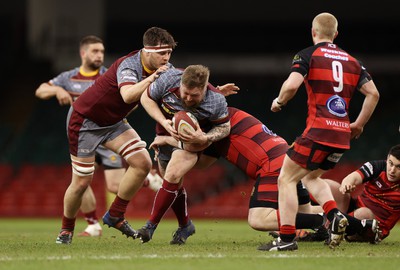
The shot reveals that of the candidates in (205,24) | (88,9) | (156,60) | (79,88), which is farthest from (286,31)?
(156,60)

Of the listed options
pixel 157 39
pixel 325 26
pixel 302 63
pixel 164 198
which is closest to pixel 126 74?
pixel 157 39

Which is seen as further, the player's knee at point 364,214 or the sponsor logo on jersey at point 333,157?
the player's knee at point 364,214

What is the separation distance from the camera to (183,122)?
6695mm

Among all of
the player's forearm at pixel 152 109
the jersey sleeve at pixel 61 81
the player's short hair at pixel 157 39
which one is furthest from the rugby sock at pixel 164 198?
the jersey sleeve at pixel 61 81

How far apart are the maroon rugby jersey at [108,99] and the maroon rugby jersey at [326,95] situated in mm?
1754

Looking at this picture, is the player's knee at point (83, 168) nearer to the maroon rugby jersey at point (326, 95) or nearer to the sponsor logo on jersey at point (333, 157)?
the maroon rugby jersey at point (326, 95)

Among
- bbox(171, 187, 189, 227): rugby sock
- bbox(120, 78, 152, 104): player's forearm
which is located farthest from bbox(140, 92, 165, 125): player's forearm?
bbox(171, 187, 189, 227): rugby sock

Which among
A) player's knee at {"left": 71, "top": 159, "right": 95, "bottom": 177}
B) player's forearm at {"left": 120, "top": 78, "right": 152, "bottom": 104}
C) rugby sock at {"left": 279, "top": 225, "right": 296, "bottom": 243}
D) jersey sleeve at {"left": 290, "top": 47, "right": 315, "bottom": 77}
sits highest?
jersey sleeve at {"left": 290, "top": 47, "right": 315, "bottom": 77}

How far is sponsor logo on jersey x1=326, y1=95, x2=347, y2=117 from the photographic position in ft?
20.9

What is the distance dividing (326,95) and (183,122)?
1.16m

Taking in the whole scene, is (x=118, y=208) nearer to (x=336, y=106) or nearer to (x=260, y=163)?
(x=260, y=163)

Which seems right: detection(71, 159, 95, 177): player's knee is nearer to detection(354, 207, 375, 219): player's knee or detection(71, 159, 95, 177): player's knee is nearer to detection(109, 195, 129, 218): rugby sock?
detection(109, 195, 129, 218): rugby sock

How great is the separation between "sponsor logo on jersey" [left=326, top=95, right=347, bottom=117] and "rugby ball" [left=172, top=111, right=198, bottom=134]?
1.10 metres

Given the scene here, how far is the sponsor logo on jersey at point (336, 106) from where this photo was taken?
6367mm
